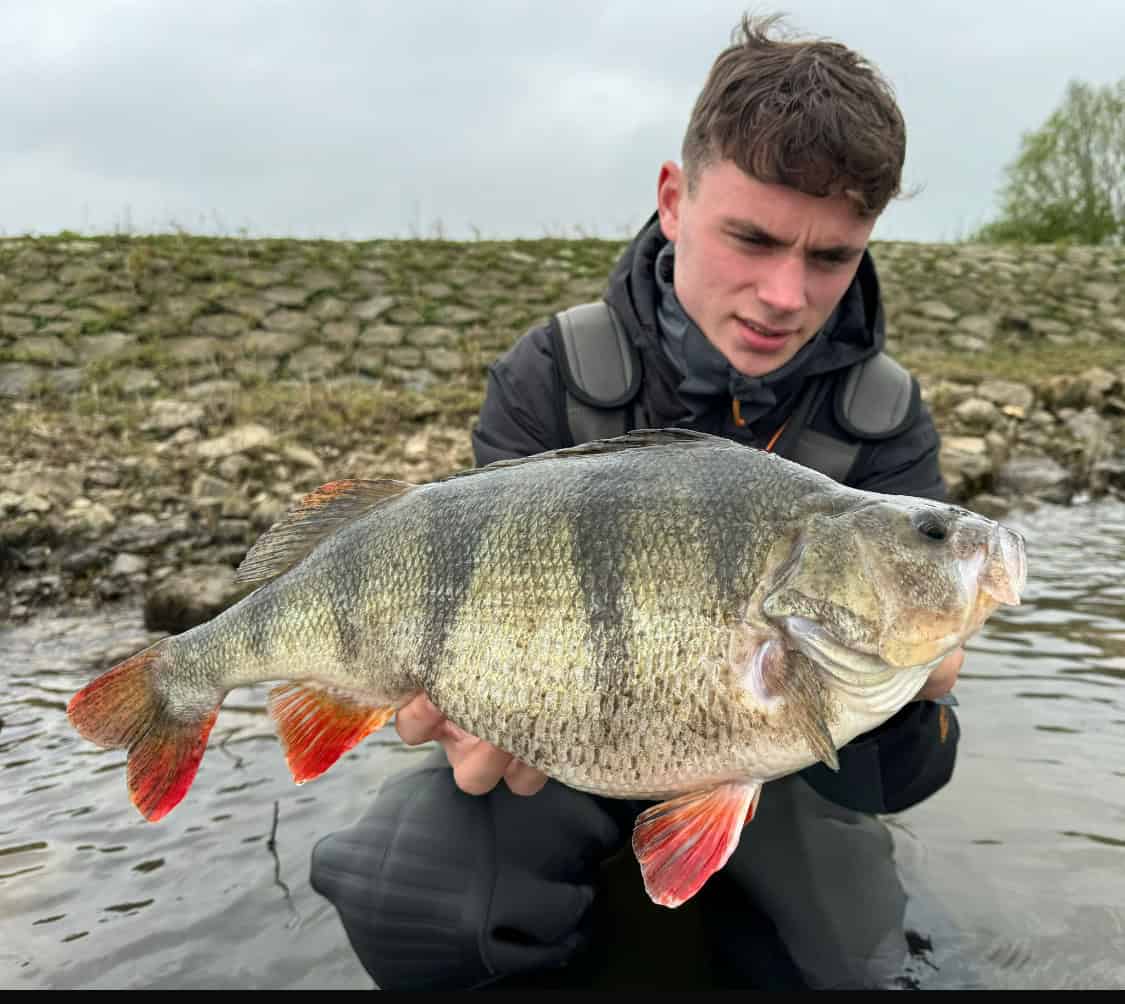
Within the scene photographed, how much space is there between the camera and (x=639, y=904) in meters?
3.04

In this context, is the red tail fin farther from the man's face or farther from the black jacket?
the man's face

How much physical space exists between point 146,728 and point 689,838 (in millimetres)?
1262

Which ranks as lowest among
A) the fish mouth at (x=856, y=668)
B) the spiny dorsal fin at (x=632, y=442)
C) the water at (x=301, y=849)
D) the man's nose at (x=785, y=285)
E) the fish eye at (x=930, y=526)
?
the water at (x=301, y=849)

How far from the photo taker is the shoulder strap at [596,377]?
2.94m

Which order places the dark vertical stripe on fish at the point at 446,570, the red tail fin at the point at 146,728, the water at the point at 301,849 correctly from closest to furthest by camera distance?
the dark vertical stripe on fish at the point at 446,570, the red tail fin at the point at 146,728, the water at the point at 301,849

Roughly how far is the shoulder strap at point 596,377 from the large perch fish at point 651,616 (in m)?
0.76

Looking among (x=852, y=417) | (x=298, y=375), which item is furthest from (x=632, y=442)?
(x=298, y=375)

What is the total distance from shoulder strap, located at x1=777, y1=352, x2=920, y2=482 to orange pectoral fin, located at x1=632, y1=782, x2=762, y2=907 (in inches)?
48.4

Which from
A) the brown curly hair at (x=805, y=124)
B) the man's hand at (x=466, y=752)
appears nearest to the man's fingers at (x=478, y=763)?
the man's hand at (x=466, y=752)

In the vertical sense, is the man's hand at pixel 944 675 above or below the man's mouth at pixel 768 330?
below

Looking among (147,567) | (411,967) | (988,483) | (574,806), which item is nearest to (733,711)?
(574,806)

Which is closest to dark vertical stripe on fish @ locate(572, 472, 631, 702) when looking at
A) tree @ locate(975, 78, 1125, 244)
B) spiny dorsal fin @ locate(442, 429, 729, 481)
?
spiny dorsal fin @ locate(442, 429, 729, 481)

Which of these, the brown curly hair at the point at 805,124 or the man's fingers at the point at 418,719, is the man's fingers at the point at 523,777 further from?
the brown curly hair at the point at 805,124

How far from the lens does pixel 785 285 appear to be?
2691mm
